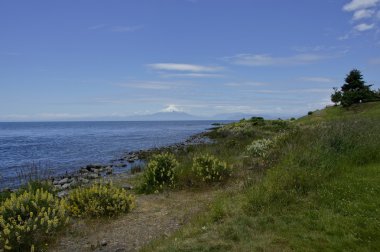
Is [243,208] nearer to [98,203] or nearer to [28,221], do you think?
[98,203]

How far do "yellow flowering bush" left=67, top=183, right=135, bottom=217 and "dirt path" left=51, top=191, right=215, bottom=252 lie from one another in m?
0.30

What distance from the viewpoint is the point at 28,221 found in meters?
7.46

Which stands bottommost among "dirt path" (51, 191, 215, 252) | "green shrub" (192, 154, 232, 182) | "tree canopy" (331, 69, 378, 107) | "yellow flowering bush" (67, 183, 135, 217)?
"dirt path" (51, 191, 215, 252)

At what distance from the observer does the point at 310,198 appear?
8.52 metres

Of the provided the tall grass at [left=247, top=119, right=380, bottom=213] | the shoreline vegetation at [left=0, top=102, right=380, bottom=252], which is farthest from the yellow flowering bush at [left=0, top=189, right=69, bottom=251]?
the tall grass at [left=247, top=119, right=380, bottom=213]

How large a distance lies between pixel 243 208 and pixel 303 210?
4.28 feet

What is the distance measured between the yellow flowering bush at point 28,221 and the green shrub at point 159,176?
4.47 meters

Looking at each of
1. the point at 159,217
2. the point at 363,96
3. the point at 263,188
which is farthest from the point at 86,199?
the point at 363,96

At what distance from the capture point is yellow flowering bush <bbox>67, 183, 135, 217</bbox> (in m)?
9.63

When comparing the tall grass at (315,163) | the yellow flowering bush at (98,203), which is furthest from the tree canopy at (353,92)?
the yellow flowering bush at (98,203)

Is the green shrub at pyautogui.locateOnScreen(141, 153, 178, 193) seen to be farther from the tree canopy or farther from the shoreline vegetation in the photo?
the tree canopy

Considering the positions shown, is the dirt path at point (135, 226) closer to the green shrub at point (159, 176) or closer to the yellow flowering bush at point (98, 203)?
the yellow flowering bush at point (98, 203)

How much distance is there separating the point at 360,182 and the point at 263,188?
2494 millimetres

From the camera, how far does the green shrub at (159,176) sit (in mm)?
12766
